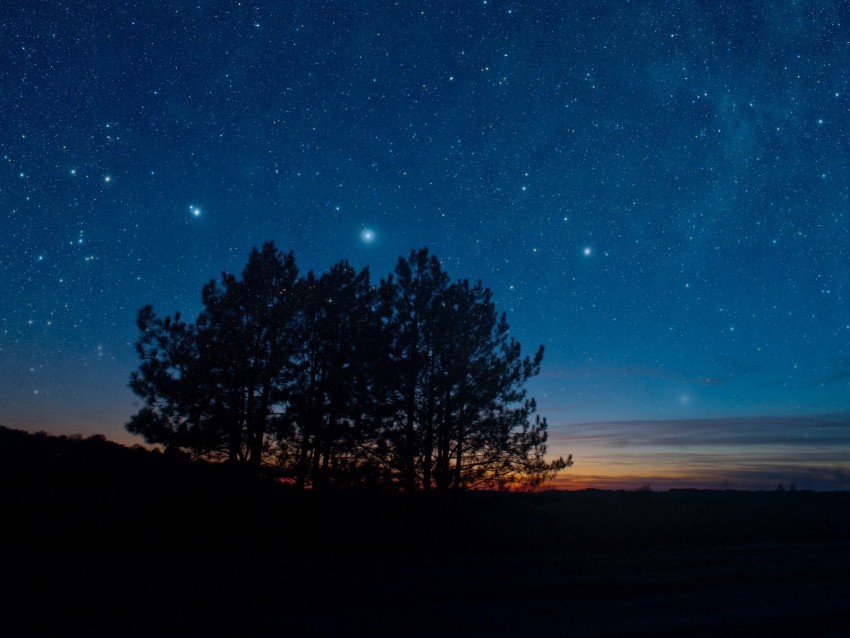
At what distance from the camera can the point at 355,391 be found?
1998 centimetres

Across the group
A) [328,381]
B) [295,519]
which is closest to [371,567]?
[295,519]

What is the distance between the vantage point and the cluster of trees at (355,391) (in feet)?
63.8

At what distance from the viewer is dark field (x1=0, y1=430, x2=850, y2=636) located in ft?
25.5

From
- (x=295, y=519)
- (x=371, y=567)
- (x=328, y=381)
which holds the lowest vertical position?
(x=371, y=567)

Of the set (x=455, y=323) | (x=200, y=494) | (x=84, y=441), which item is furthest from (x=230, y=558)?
(x=84, y=441)

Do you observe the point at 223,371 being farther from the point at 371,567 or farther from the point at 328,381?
the point at 371,567

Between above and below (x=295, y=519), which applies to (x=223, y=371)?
above


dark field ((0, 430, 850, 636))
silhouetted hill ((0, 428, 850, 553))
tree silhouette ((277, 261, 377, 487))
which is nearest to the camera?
dark field ((0, 430, 850, 636))

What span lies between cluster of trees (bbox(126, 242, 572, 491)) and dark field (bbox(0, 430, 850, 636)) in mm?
1035

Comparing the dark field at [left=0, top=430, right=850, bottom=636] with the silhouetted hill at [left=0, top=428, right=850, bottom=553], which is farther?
the silhouetted hill at [left=0, top=428, right=850, bottom=553]

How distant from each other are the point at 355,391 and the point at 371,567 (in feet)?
27.0

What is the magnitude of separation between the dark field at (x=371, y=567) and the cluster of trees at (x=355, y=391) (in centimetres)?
103

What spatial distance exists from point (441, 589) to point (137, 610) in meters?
5.06

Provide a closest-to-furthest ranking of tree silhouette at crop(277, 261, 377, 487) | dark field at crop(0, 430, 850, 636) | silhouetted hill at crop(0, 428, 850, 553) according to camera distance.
Result: dark field at crop(0, 430, 850, 636)
silhouetted hill at crop(0, 428, 850, 553)
tree silhouette at crop(277, 261, 377, 487)
